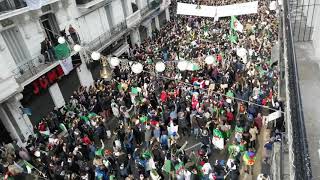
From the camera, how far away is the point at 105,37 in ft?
82.8

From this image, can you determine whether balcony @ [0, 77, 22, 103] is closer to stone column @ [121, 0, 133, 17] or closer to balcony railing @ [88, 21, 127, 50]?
balcony railing @ [88, 21, 127, 50]

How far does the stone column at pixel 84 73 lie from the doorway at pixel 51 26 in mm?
2078

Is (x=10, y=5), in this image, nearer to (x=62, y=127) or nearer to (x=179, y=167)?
(x=62, y=127)

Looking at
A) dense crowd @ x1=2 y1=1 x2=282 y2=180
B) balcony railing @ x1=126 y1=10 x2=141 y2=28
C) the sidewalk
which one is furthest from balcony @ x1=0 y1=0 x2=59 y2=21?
the sidewalk

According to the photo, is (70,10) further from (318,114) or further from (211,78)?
(318,114)

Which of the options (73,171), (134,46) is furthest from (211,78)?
(134,46)

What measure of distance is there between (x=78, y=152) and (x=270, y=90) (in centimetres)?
990

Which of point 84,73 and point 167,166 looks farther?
point 84,73

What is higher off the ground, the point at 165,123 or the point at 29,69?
the point at 29,69

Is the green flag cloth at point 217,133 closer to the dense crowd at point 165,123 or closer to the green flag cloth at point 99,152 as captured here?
the dense crowd at point 165,123

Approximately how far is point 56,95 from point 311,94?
49.1ft

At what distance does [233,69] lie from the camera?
20141 millimetres

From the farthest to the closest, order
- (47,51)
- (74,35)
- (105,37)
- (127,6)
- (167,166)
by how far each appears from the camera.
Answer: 1. (127,6)
2. (105,37)
3. (74,35)
4. (47,51)
5. (167,166)

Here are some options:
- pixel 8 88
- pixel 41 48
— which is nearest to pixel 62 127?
pixel 8 88
